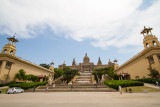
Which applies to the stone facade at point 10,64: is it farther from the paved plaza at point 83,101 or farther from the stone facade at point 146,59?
the stone facade at point 146,59

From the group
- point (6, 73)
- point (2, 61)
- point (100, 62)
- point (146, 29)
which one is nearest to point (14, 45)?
point (2, 61)

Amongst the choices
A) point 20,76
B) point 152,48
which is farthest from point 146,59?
point 20,76

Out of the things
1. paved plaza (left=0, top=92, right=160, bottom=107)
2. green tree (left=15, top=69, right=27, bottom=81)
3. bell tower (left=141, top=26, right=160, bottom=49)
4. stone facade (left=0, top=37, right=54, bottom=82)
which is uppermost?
bell tower (left=141, top=26, right=160, bottom=49)

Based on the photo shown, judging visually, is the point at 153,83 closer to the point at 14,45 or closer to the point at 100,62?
the point at 14,45

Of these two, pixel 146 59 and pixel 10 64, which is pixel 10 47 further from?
pixel 146 59

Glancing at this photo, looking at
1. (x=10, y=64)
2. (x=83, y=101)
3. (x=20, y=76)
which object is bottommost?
(x=83, y=101)

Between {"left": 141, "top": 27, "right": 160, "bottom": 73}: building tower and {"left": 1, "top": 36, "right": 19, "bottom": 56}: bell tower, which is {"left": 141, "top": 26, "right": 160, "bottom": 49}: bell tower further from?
{"left": 1, "top": 36, "right": 19, "bottom": 56}: bell tower

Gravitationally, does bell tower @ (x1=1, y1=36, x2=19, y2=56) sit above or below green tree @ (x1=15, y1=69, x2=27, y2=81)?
above

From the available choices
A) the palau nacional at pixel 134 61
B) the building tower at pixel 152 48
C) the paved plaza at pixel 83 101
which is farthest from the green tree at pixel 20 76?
the building tower at pixel 152 48

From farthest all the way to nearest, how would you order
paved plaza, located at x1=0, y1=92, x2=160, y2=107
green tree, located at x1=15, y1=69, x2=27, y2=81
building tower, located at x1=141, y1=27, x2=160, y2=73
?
green tree, located at x1=15, y1=69, x2=27, y2=81, building tower, located at x1=141, y1=27, x2=160, y2=73, paved plaza, located at x1=0, y1=92, x2=160, y2=107

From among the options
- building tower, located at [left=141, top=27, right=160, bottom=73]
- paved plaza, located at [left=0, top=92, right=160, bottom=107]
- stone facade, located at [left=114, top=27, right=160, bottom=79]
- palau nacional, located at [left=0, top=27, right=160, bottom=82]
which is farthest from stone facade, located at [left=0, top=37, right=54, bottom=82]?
building tower, located at [left=141, top=27, right=160, bottom=73]

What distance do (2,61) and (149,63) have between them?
118 feet

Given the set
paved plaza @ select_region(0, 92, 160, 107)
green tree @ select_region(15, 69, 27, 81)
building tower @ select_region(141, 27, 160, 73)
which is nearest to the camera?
paved plaza @ select_region(0, 92, 160, 107)

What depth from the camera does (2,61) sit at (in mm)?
22719
